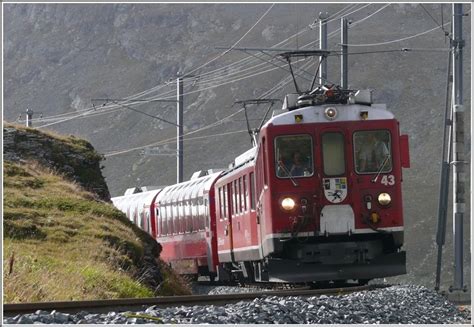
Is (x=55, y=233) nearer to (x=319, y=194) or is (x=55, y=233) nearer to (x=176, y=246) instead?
(x=319, y=194)

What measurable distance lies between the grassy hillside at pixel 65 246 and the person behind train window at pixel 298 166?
3030 millimetres

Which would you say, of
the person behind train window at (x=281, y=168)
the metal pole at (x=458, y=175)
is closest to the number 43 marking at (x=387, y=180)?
the person behind train window at (x=281, y=168)

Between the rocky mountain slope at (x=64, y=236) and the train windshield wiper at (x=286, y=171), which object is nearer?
the rocky mountain slope at (x=64, y=236)

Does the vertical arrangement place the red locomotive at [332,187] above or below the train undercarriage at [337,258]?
above

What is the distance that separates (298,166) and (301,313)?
658 centimetres

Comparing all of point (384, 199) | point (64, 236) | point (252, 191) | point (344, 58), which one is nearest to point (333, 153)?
point (384, 199)

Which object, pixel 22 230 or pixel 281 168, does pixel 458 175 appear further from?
pixel 22 230

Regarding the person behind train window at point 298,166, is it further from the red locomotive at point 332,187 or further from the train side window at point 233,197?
the train side window at point 233,197

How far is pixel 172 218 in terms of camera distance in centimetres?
3319

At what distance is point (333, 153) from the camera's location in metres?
18.5

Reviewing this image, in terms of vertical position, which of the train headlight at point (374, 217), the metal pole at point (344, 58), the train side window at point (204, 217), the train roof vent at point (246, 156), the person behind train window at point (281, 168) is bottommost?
the train side window at point (204, 217)

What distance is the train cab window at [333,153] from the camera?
18438 mm

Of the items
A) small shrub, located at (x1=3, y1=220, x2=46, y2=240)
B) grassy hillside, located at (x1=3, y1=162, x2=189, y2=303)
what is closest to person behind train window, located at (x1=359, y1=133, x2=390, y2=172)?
grassy hillside, located at (x1=3, y1=162, x2=189, y2=303)

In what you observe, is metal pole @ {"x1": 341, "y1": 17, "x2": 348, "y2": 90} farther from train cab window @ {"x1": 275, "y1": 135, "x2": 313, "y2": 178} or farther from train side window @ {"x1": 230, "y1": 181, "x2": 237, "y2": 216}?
train cab window @ {"x1": 275, "y1": 135, "x2": 313, "y2": 178}
